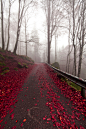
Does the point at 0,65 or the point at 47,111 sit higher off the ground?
the point at 0,65

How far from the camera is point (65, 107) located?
9.09 ft

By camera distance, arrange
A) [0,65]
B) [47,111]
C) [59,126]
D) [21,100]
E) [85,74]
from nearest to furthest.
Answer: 1. [59,126]
2. [47,111]
3. [21,100]
4. [0,65]
5. [85,74]

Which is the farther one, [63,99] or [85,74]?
[85,74]

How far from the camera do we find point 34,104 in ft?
9.64

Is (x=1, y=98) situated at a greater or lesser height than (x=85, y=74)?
greater

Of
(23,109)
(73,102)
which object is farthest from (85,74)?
(23,109)

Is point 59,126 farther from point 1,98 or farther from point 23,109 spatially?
point 1,98

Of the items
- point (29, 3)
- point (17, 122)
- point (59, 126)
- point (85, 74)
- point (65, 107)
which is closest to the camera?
point (59, 126)

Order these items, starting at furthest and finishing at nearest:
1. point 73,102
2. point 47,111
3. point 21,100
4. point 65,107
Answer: point 21,100 → point 73,102 → point 65,107 → point 47,111

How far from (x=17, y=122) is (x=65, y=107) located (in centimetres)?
208

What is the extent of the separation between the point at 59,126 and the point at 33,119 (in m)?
0.94

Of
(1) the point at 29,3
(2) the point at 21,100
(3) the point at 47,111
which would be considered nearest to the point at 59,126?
(3) the point at 47,111

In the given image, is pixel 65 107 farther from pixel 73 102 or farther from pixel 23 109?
pixel 23 109

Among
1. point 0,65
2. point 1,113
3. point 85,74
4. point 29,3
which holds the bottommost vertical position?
point 85,74
